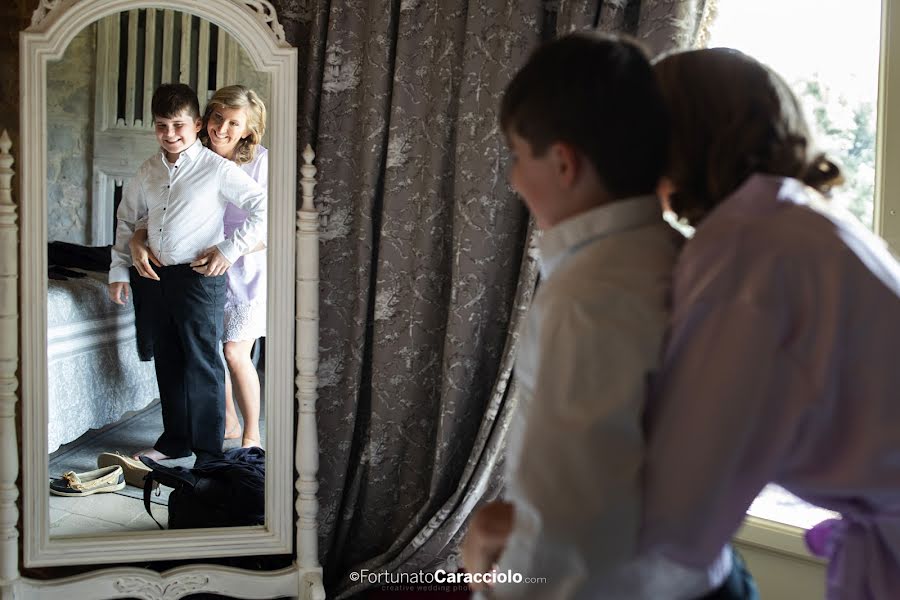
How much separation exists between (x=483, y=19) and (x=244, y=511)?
1437 millimetres

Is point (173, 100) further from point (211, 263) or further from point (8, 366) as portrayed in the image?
point (8, 366)

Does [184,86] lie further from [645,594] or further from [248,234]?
[645,594]

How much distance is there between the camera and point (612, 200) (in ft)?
2.95

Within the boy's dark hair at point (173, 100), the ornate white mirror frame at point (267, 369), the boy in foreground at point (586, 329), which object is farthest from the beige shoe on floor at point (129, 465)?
the boy in foreground at point (586, 329)

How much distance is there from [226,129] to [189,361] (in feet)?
1.91

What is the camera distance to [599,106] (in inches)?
33.4

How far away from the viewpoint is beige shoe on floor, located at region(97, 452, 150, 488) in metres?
2.15

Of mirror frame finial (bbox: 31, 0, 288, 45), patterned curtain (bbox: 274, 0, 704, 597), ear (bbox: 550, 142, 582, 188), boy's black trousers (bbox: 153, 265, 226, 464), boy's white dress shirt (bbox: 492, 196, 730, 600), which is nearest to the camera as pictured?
boy's white dress shirt (bbox: 492, 196, 730, 600)

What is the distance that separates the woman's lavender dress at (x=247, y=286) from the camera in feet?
7.00

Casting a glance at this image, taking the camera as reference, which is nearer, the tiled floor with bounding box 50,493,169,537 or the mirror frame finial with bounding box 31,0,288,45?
Answer: the mirror frame finial with bounding box 31,0,288,45

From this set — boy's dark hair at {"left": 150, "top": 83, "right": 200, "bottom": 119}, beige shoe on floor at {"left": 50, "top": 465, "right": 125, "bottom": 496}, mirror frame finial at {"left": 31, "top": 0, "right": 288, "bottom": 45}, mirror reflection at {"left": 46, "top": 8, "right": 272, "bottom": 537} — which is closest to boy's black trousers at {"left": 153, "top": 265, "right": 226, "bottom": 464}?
mirror reflection at {"left": 46, "top": 8, "right": 272, "bottom": 537}

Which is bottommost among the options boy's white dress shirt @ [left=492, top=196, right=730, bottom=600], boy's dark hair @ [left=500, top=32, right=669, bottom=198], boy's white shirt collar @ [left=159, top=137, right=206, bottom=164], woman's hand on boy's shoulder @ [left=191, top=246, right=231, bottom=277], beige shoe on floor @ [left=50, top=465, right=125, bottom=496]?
beige shoe on floor @ [left=50, top=465, right=125, bottom=496]

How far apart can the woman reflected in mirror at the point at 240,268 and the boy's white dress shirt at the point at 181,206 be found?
0.07 feet

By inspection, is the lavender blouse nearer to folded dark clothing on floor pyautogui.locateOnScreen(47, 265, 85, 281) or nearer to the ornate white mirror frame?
the ornate white mirror frame
